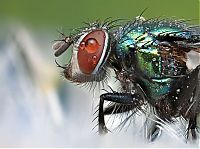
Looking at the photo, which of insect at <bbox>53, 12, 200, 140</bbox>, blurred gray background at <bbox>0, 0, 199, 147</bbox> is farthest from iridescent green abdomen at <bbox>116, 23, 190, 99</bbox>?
blurred gray background at <bbox>0, 0, 199, 147</bbox>

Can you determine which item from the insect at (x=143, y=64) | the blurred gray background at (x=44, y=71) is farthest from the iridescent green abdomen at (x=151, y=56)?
the blurred gray background at (x=44, y=71)

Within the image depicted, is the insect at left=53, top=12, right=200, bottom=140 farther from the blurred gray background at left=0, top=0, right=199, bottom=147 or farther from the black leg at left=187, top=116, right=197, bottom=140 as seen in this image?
the blurred gray background at left=0, top=0, right=199, bottom=147

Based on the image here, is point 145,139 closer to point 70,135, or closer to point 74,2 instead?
point 70,135

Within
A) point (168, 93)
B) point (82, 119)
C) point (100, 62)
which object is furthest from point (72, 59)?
point (82, 119)

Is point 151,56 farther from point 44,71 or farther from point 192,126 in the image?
point 44,71

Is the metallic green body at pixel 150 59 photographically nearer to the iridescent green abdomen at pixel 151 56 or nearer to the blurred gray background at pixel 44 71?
the iridescent green abdomen at pixel 151 56

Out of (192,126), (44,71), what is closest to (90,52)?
(192,126)

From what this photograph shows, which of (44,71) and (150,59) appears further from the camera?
(44,71)
